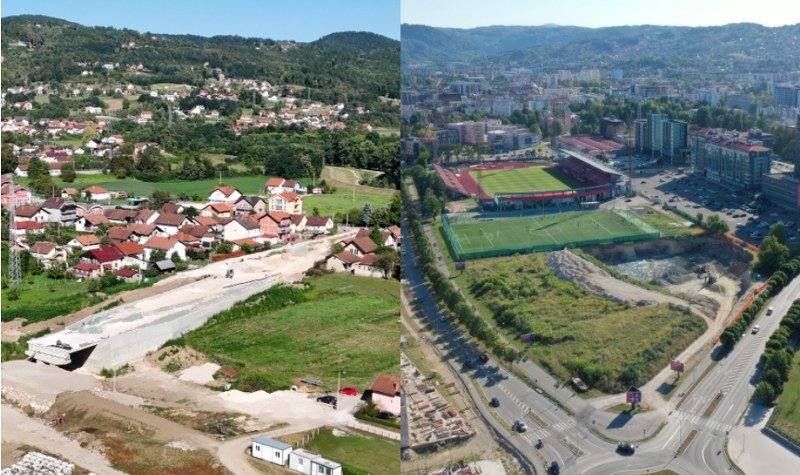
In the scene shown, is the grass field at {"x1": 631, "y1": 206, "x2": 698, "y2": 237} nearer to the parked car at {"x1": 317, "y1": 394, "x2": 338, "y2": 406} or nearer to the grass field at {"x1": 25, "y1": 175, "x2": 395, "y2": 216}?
the grass field at {"x1": 25, "y1": 175, "x2": 395, "y2": 216}

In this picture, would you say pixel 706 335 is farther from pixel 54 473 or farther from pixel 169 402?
pixel 54 473

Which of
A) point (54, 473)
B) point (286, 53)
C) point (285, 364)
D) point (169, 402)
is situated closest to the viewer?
point (54, 473)

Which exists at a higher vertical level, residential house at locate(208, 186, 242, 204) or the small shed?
residential house at locate(208, 186, 242, 204)

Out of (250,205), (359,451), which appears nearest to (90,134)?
(250,205)

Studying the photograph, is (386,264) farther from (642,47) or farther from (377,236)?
(642,47)

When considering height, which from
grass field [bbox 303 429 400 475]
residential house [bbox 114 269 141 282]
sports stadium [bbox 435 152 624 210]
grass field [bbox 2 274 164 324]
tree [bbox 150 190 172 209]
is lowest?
grass field [bbox 303 429 400 475]

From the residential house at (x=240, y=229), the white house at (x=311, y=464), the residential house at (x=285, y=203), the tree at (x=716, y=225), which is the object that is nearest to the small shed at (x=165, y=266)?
the residential house at (x=240, y=229)

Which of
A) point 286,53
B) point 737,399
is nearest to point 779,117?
point 737,399

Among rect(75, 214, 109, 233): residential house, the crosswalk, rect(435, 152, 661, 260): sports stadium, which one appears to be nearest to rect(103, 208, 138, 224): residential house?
rect(75, 214, 109, 233): residential house
